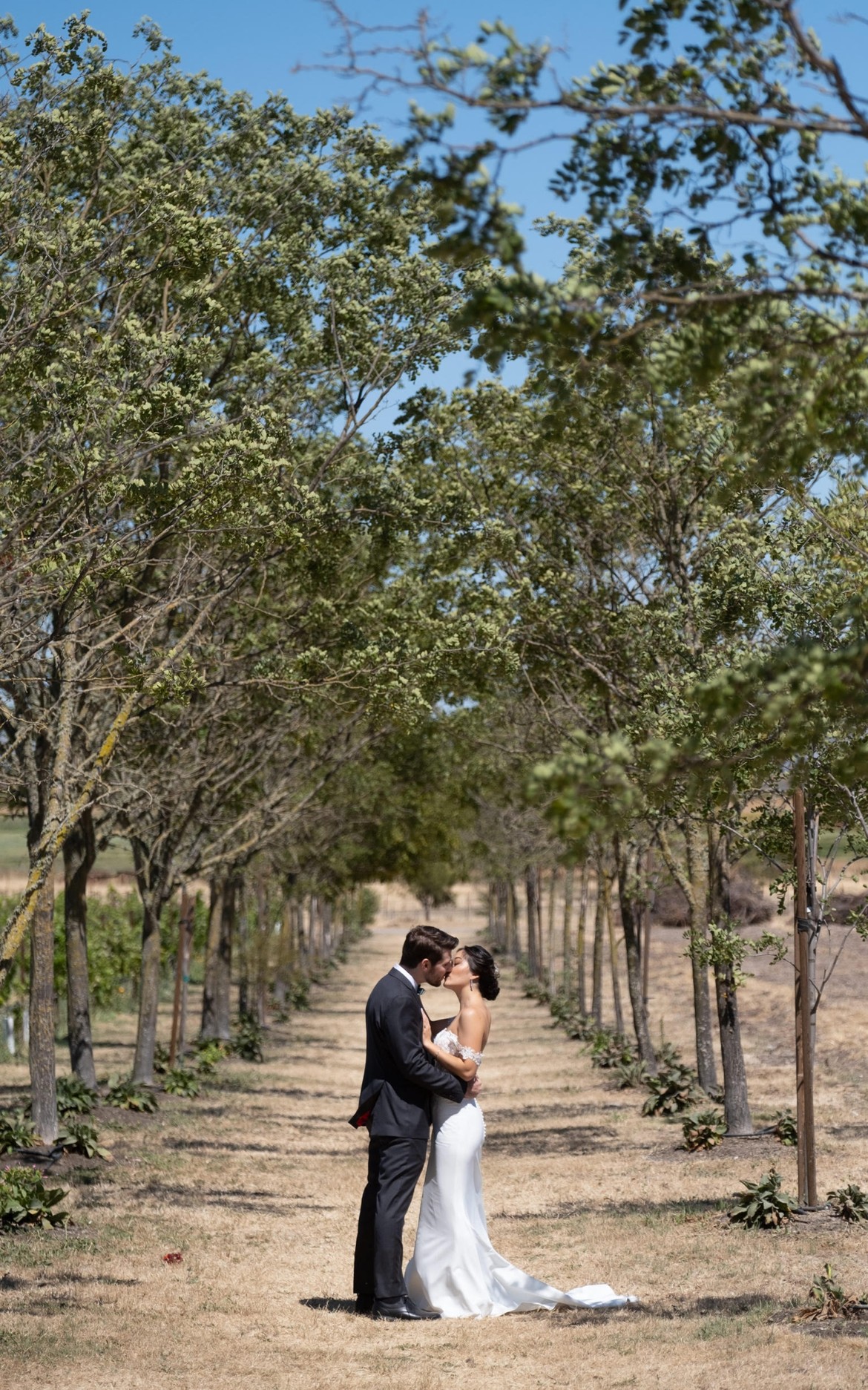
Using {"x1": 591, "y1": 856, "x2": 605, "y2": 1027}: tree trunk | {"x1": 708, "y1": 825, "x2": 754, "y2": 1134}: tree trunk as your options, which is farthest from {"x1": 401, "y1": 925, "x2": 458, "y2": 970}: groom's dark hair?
{"x1": 591, "y1": 856, "x2": 605, "y2": 1027}: tree trunk

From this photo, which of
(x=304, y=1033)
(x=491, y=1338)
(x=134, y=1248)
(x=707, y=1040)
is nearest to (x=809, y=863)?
(x=491, y=1338)

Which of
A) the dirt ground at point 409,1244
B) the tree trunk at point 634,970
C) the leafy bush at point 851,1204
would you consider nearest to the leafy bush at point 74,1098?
the dirt ground at point 409,1244

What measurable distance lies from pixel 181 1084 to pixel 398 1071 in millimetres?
10890

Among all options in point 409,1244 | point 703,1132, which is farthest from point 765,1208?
point 703,1132

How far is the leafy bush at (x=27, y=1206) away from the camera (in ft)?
33.1

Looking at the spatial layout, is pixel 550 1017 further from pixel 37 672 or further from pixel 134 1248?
pixel 134 1248

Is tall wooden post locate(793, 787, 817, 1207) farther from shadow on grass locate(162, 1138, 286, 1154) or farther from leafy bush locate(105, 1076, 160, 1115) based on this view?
leafy bush locate(105, 1076, 160, 1115)

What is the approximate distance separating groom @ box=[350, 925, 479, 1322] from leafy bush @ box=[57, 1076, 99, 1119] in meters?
7.28

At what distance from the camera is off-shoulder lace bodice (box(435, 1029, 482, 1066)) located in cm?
→ 869

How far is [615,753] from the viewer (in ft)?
12.5

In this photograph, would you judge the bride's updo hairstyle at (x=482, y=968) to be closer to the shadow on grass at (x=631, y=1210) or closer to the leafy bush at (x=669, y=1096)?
the shadow on grass at (x=631, y=1210)

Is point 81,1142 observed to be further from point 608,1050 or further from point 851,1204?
point 608,1050

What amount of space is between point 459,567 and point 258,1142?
20.7 feet

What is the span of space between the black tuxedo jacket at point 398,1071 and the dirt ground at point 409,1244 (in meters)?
1.06
